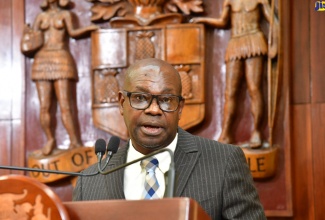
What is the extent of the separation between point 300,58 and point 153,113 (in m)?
1.52

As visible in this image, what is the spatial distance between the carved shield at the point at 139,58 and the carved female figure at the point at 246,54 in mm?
141

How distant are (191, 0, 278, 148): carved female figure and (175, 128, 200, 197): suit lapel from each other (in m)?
1.19

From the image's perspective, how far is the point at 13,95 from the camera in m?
3.89

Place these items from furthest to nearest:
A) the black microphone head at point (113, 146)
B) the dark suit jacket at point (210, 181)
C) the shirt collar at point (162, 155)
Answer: the shirt collar at point (162, 155)
the dark suit jacket at point (210, 181)
the black microphone head at point (113, 146)

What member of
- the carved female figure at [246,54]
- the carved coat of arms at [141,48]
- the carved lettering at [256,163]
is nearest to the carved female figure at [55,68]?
the carved coat of arms at [141,48]

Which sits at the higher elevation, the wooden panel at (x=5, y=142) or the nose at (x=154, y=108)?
the nose at (x=154, y=108)

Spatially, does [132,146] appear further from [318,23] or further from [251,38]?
[318,23]

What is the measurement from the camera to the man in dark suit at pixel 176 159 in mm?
2115

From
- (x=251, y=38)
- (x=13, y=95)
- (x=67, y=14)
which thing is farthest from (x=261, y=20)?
(x=13, y=95)

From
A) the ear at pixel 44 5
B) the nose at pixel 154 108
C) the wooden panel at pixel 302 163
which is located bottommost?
the wooden panel at pixel 302 163

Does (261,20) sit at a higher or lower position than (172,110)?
higher

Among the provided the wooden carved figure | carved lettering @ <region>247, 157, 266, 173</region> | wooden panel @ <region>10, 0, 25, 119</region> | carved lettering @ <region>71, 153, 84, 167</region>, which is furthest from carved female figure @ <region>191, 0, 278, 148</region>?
wooden panel @ <region>10, 0, 25, 119</region>

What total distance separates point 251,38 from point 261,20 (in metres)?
0.13

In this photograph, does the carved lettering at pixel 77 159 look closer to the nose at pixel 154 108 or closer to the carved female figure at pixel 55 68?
the carved female figure at pixel 55 68
